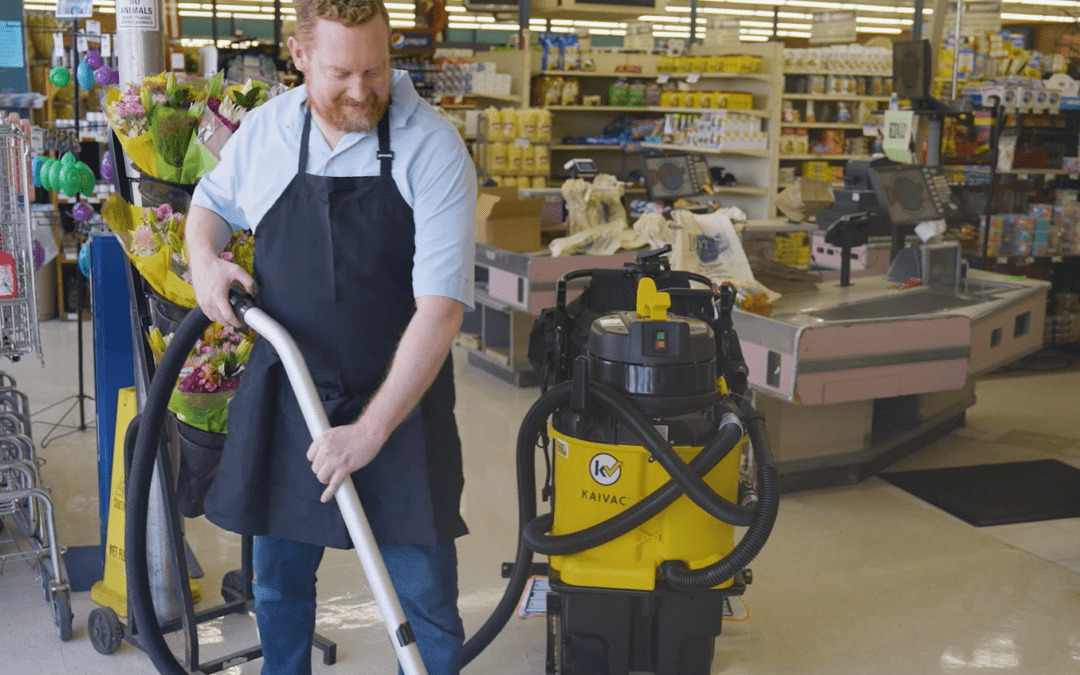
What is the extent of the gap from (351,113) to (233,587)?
1.95 m

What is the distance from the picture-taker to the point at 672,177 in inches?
255

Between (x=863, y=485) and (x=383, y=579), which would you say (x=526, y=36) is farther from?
(x=383, y=579)

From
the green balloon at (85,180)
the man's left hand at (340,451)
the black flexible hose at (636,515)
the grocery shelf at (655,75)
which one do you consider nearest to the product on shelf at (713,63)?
the grocery shelf at (655,75)

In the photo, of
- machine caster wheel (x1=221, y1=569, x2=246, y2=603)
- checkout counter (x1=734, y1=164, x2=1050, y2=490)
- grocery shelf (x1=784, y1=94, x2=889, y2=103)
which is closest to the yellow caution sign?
machine caster wheel (x1=221, y1=569, x2=246, y2=603)

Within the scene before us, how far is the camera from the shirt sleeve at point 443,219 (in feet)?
6.25

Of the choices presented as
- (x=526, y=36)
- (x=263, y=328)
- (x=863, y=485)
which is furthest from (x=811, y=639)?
(x=526, y=36)

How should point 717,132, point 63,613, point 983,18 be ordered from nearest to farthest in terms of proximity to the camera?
point 63,613
point 983,18
point 717,132

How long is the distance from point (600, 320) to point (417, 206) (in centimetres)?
82

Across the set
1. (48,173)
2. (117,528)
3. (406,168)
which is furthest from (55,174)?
(406,168)

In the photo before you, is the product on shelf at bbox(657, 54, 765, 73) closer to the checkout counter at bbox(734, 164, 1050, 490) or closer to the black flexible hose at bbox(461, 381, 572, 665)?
the checkout counter at bbox(734, 164, 1050, 490)

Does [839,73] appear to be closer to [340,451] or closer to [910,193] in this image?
[910,193]

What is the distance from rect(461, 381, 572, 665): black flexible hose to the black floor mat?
7.11ft

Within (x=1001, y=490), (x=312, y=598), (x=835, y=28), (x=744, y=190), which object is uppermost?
(x=835, y=28)

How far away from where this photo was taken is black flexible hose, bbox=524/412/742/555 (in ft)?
8.00
